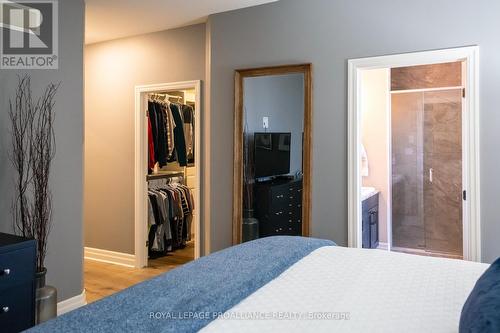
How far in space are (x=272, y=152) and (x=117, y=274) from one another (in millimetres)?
2053

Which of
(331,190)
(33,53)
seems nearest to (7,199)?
(33,53)

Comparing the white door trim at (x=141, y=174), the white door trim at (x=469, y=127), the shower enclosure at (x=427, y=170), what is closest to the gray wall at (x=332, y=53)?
the white door trim at (x=469, y=127)

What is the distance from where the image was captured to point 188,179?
5.34 metres

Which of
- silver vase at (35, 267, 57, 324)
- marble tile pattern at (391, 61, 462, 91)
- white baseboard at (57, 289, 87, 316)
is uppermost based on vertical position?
marble tile pattern at (391, 61, 462, 91)

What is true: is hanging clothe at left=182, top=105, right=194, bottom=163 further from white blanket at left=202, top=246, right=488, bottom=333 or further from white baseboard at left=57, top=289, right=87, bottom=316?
white blanket at left=202, top=246, right=488, bottom=333

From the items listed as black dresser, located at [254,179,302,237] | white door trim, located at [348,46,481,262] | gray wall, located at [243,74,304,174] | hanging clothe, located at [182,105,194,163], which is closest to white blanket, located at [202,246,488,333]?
white door trim, located at [348,46,481,262]

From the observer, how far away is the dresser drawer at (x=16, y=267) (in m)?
1.95

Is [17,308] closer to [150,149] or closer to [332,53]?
[150,149]

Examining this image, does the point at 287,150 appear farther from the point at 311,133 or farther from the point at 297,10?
the point at 297,10

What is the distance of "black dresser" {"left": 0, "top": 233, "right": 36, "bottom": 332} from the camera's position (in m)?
1.96

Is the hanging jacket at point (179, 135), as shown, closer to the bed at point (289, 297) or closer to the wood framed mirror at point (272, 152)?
the wood framed mirror at point (272, 152)

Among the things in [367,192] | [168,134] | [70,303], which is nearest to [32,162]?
[70,303]

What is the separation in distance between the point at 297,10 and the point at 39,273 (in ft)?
8.77

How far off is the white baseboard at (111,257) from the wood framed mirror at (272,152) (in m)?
1.51
